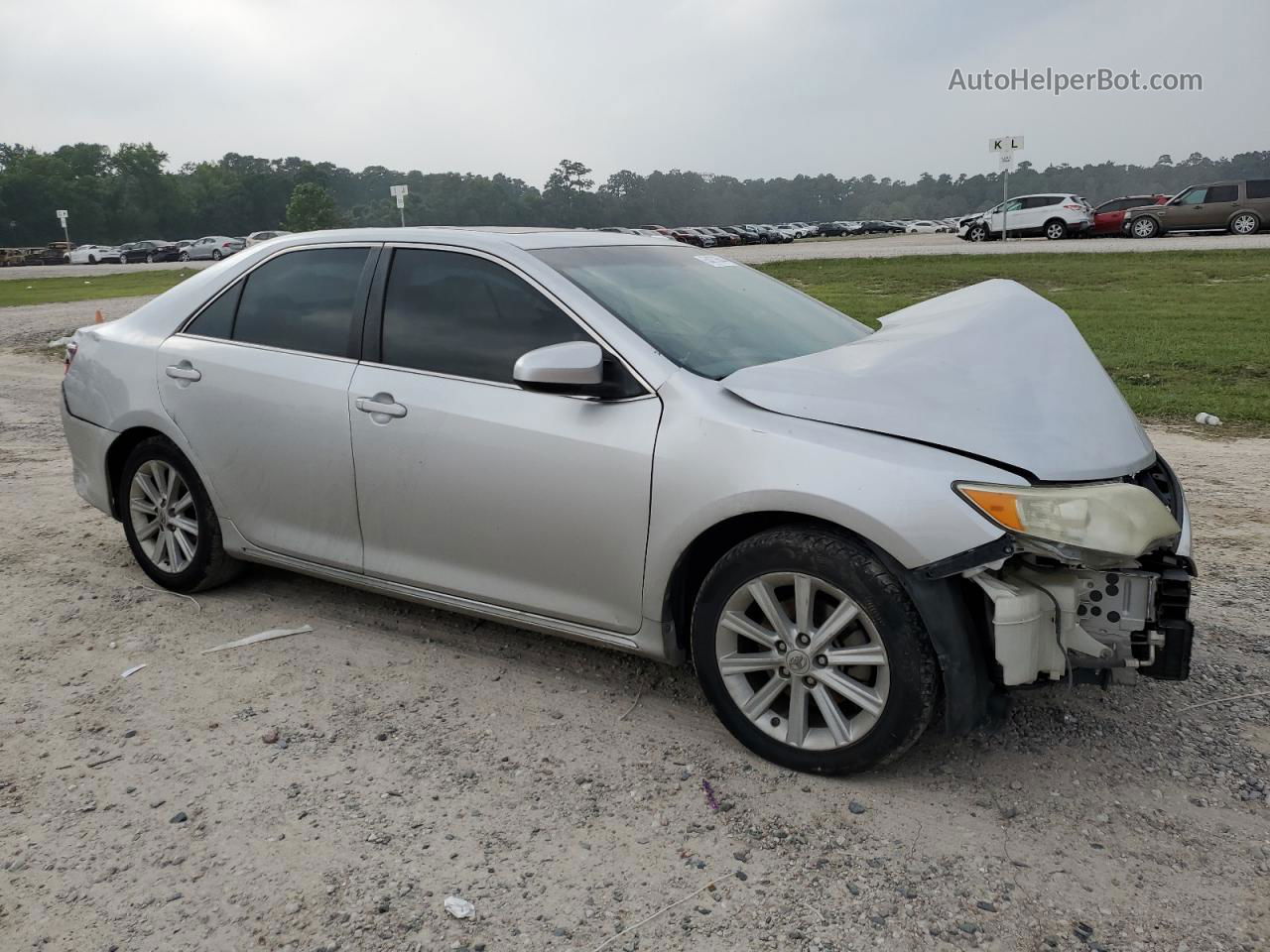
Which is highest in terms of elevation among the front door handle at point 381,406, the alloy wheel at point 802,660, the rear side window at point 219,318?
the rear side window at point 219,318

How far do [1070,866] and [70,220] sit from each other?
374 feet

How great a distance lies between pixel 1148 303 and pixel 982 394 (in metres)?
13.1

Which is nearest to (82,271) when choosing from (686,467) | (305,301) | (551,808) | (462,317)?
(305,301)

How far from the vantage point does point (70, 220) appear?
328 feet

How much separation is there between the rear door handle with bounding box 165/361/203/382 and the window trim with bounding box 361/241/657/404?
0.95 m

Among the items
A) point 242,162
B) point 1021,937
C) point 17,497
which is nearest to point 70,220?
point 242,162

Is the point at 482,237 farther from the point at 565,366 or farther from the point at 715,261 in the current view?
the point at 715,261

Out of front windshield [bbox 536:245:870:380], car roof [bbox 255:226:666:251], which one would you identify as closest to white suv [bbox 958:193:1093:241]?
front windshield [bbox 536:245:870:380]

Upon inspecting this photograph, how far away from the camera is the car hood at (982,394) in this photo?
301 cm

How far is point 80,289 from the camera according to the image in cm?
3100

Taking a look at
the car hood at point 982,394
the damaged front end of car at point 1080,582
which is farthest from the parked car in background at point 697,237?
the damaged front end of car at point 1080,582

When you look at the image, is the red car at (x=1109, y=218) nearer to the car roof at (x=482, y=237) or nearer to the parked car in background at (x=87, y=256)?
the car roof at (x=482, y=237)

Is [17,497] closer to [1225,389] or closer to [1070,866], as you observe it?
[1070,866]

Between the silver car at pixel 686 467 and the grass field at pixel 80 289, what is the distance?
20.1m
